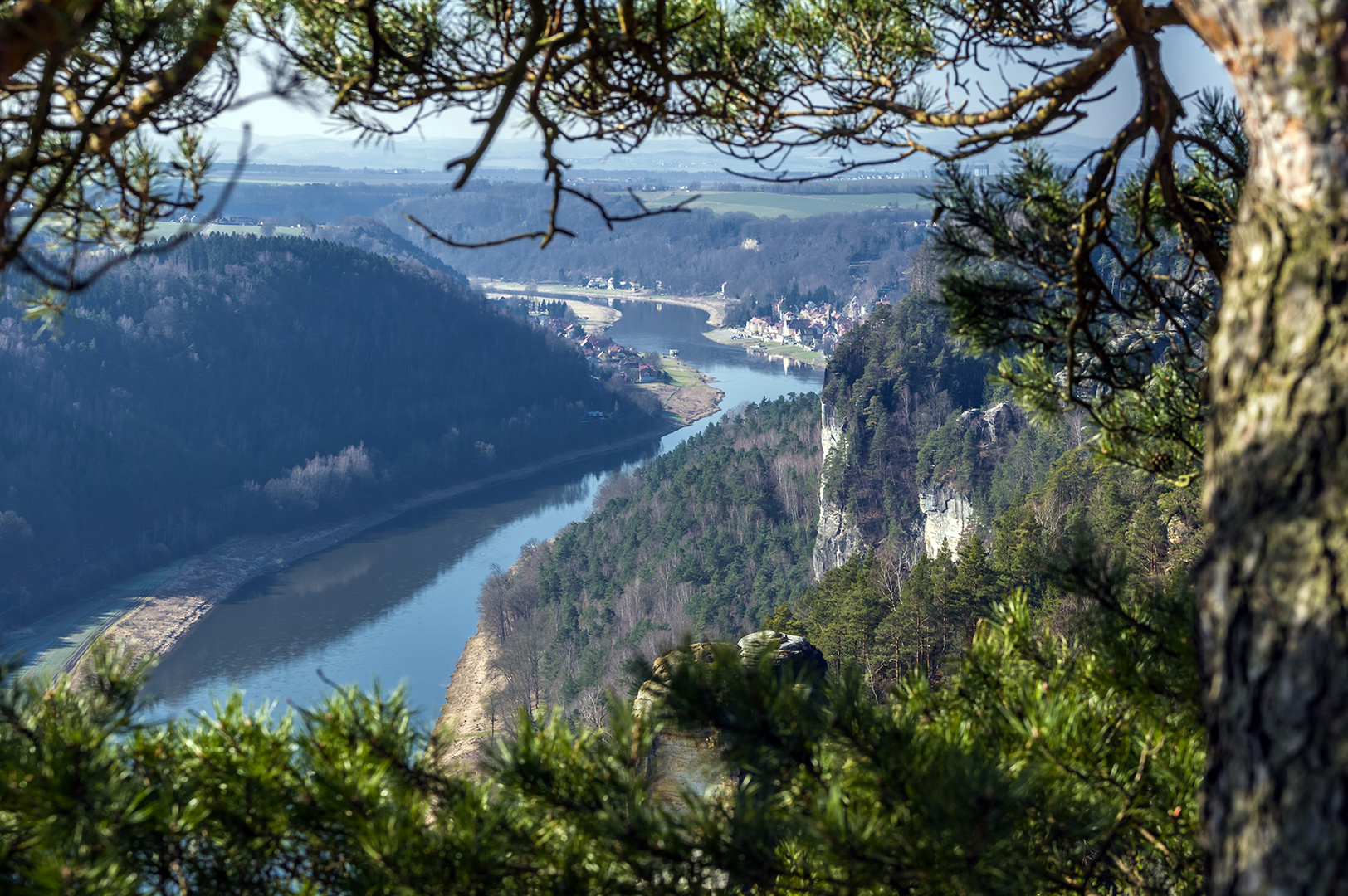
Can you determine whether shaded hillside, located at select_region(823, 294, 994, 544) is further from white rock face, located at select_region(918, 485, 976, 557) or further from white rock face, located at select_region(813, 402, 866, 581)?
white rock face, located at select_region(918, 485, 976, 557)

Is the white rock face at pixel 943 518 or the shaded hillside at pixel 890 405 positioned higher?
the shaded hillside at pixel 890 405

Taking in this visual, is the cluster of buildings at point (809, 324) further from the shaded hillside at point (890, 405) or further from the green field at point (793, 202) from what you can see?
the green field at point (793, 202)

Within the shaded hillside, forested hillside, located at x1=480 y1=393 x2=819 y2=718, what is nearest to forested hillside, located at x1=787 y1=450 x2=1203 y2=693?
the shaded hillside

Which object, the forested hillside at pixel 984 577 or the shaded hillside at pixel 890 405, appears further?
the shaded hillside at pixel 890 405

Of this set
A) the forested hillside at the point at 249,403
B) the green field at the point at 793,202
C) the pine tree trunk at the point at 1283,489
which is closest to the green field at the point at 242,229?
the forested hillside at the point at 249,403

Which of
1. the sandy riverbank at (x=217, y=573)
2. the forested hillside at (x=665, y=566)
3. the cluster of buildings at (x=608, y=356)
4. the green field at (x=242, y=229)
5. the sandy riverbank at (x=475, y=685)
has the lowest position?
the sandy riverbank at (x=217, y=573)

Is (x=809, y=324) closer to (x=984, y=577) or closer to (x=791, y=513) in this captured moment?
(x=791, y=513)
